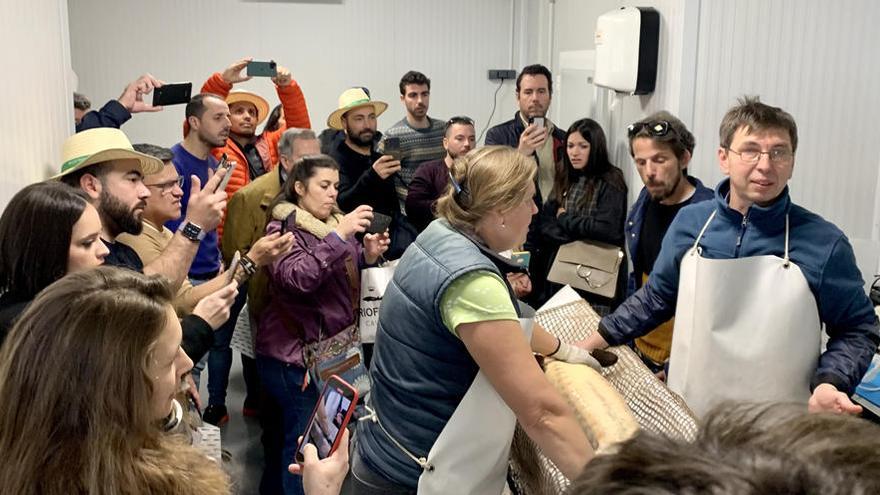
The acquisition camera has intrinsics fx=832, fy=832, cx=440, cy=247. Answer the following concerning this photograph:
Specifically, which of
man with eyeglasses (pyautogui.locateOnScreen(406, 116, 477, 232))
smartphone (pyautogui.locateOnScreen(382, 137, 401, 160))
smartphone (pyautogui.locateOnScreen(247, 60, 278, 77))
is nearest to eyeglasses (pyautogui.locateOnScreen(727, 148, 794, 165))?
man with eyeglasses (pyautogui.locateOnScreen(406, 116, 477, 232))

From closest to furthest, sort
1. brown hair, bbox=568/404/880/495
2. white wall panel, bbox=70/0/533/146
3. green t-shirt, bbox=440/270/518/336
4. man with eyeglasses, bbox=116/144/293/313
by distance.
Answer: brown hair, bbox=568/404/880/495 → green t-shirt, bbox=440/270/518/336 → man with eyeglasses, bbox=116/144/293/313 → white wall panel, bbox=70/0/533/146

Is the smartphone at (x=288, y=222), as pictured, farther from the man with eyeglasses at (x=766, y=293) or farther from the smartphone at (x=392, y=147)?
the man with eyeglasses at (x=766, y=293)

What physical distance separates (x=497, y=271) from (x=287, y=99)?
149 inches

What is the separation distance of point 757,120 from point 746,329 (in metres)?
0.53

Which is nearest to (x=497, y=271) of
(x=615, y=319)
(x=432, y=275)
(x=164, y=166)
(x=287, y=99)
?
(x=432, y=275)

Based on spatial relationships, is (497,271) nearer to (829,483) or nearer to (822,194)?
(829,483)

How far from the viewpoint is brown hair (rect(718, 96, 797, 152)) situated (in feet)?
6.93

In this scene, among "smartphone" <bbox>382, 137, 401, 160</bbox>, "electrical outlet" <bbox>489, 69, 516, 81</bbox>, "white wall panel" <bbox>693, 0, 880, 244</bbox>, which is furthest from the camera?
"electrical outlet" <bbox>489, 69, 516, 81</bbox>

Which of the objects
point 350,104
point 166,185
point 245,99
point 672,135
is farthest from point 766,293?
point 245,99

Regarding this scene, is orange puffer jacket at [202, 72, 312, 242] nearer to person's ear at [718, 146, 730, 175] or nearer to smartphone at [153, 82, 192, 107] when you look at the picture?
smartphone at [153, 82, 192, 107]

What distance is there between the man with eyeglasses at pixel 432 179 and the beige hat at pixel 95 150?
5.62 feet

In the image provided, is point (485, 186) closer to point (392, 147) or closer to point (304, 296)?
point (304, 296)

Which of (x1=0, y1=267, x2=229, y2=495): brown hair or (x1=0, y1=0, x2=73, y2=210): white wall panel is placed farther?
(x1=0, y1=0, x2=73, y2=210): white wall panel

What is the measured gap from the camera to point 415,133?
4789mm
